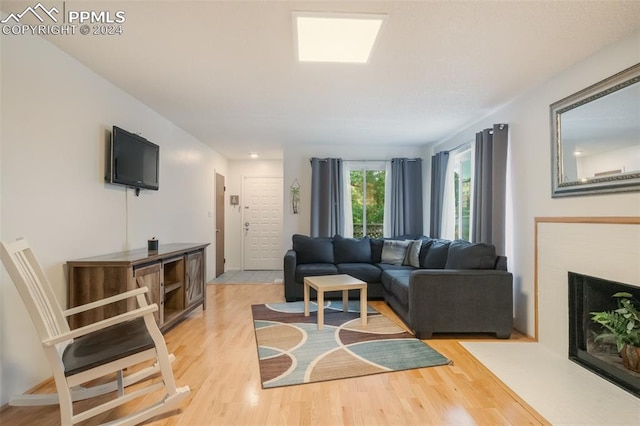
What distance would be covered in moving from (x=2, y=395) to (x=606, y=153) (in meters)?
4.11

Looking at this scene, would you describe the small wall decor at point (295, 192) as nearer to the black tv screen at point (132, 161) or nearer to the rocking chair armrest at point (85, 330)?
the black tv screen at point (132, 161)

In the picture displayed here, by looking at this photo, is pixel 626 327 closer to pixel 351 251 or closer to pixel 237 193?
pixel 351 251

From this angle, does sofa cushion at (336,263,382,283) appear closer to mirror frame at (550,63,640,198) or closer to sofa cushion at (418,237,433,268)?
sofa cushion at (418,237,433,268)

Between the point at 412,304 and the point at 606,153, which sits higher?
the point at 606,153

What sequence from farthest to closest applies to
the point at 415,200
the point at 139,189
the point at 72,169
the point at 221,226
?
the point at 221,226 → the point at 415,200 → the point at 139,189 → the point at 72,169

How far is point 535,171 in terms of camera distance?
2990 millimetres

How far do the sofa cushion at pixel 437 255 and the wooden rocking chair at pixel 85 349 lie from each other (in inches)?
124

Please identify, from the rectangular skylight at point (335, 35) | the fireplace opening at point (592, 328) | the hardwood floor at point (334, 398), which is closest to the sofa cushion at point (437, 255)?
the hardwood floor at point (334, 398)

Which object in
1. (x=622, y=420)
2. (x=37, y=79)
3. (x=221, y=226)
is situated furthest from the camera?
(x=221, y=226)

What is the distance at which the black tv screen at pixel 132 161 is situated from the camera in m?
2.77

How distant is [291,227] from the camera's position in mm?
5492

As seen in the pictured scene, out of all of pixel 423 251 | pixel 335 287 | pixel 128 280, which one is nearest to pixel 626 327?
pixel 335 287

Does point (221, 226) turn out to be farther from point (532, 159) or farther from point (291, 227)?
point (532, 159)

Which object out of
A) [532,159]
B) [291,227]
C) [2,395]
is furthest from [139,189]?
[532,159]
